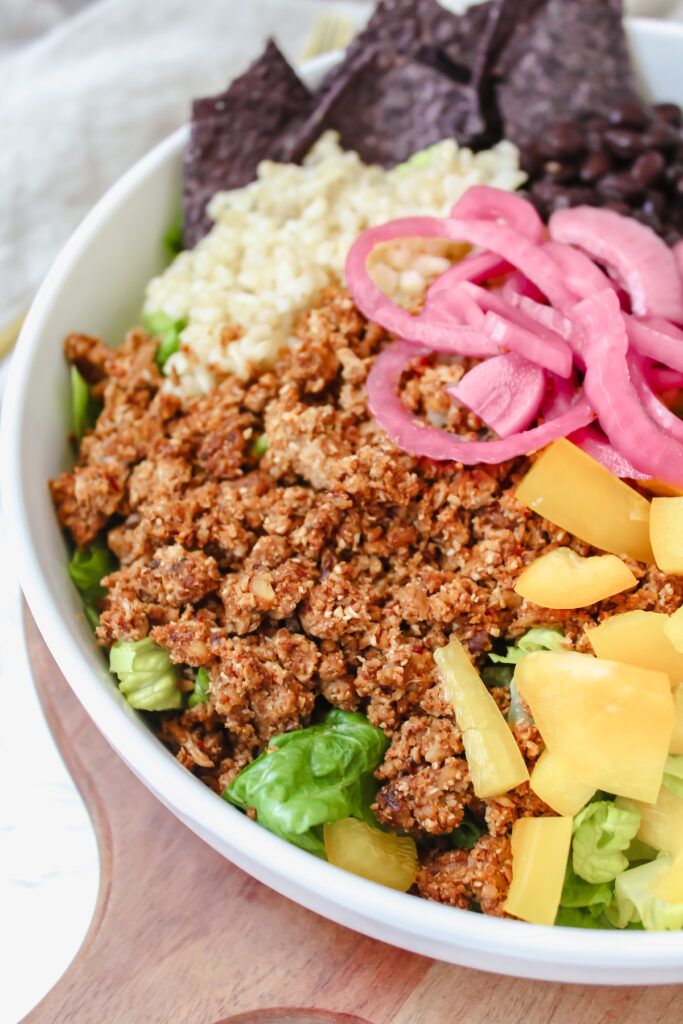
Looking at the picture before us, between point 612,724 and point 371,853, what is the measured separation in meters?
0.62

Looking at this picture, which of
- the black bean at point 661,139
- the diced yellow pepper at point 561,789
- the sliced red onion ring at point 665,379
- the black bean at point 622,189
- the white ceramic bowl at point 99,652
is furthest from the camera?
the black bean at point 661,139

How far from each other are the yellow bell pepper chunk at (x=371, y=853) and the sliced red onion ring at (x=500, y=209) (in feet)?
5.90

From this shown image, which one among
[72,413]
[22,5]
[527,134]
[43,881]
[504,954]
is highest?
[22,5]

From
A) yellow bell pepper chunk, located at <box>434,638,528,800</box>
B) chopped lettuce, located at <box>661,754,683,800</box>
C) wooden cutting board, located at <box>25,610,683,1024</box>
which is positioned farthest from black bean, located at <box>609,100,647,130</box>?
wooden cutting board, located at <box>25,610,683,1024</box>

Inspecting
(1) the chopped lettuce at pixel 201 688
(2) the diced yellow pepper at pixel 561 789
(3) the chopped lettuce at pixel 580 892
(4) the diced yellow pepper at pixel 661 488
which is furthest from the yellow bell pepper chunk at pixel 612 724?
(1) the chopped lettuce at pixel 201 688

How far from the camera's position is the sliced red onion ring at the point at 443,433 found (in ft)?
7.56

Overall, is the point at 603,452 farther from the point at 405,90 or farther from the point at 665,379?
the point at 405,90

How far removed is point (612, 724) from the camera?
1.88 meters

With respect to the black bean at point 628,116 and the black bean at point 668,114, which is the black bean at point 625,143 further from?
the black bean at point 668,114

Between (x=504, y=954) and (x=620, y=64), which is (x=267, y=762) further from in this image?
(x=620, y=64)

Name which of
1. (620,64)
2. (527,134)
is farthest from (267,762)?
(620,64)

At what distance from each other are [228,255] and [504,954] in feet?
7.19

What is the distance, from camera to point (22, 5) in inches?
187

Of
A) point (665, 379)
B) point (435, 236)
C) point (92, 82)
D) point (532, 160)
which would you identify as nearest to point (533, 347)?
point (665, 379)
